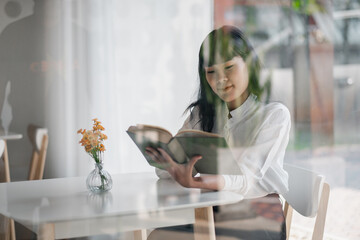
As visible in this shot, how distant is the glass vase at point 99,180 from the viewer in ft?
4.06

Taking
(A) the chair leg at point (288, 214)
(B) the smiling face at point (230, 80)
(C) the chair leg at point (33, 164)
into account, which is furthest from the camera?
(A) the chair leg at point (288, 214)

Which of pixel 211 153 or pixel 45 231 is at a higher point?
pixel 211 153

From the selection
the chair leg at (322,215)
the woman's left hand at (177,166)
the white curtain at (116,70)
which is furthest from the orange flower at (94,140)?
the chair leg at (322,215)

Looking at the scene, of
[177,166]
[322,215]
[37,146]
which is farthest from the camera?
[322,215]

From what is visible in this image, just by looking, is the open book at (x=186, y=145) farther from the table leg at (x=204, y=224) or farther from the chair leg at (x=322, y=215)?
the chair leg at (x=322, y=215)

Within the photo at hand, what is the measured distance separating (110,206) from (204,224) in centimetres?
29

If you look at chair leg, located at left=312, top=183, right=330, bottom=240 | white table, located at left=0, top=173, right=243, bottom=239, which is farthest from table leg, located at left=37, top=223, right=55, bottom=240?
chair leg, located at left=312, top=183, right=330, bottom=240

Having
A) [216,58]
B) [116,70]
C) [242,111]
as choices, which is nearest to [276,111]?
[242,111]

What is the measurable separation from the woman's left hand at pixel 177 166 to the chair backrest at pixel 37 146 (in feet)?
0.86

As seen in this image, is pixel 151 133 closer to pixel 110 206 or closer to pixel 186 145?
pixel 186 145

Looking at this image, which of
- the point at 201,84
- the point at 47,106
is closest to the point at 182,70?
the point at 201,84

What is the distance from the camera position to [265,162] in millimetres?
1373

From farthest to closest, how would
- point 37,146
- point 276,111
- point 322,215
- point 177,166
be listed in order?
point 322,215, point 276,111, point 177,166, point 37,146

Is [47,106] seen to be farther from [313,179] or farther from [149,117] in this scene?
[313,179]
